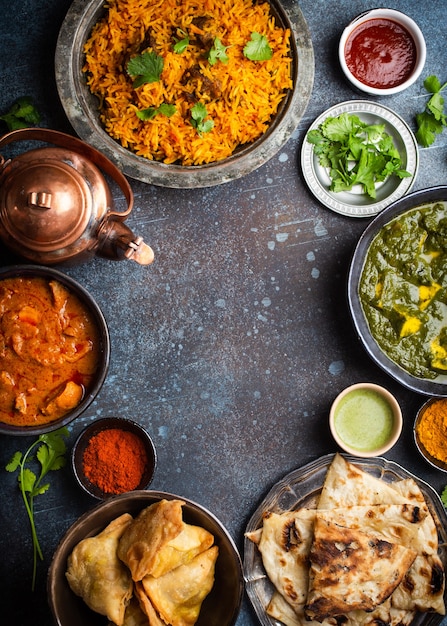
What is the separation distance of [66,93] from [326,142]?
124cm

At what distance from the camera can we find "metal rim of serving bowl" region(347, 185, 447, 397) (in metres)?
3.04

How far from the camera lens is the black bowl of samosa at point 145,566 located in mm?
2578

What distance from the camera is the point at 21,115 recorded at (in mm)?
3094

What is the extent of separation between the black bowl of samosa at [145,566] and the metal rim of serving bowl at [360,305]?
1064 mm

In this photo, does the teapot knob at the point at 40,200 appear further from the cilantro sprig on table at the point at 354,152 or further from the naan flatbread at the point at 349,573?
the naan flatbread at the point at 349,573

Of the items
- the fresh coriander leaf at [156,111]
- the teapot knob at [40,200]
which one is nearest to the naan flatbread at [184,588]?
the teapot knob at [40,200]

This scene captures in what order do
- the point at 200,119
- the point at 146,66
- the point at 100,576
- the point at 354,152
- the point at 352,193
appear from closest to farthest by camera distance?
the point at 100,576 → the point at 146,66 → the point at 200,119 → the point at 354,152 → the point at 352,193

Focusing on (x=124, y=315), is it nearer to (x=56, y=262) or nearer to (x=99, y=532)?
(x=56, y=262)

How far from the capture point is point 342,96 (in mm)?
3277

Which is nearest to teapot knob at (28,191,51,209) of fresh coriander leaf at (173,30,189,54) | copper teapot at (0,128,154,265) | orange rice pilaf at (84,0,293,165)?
copper teapot at (0,128,154,265)

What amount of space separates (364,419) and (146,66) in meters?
1.90

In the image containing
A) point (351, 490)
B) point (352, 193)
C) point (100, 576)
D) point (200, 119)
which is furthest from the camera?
point (352, 193)

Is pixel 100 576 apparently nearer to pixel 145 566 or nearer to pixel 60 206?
pixel 145 566

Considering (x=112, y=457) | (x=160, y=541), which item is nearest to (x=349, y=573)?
(x=160, y=541)
